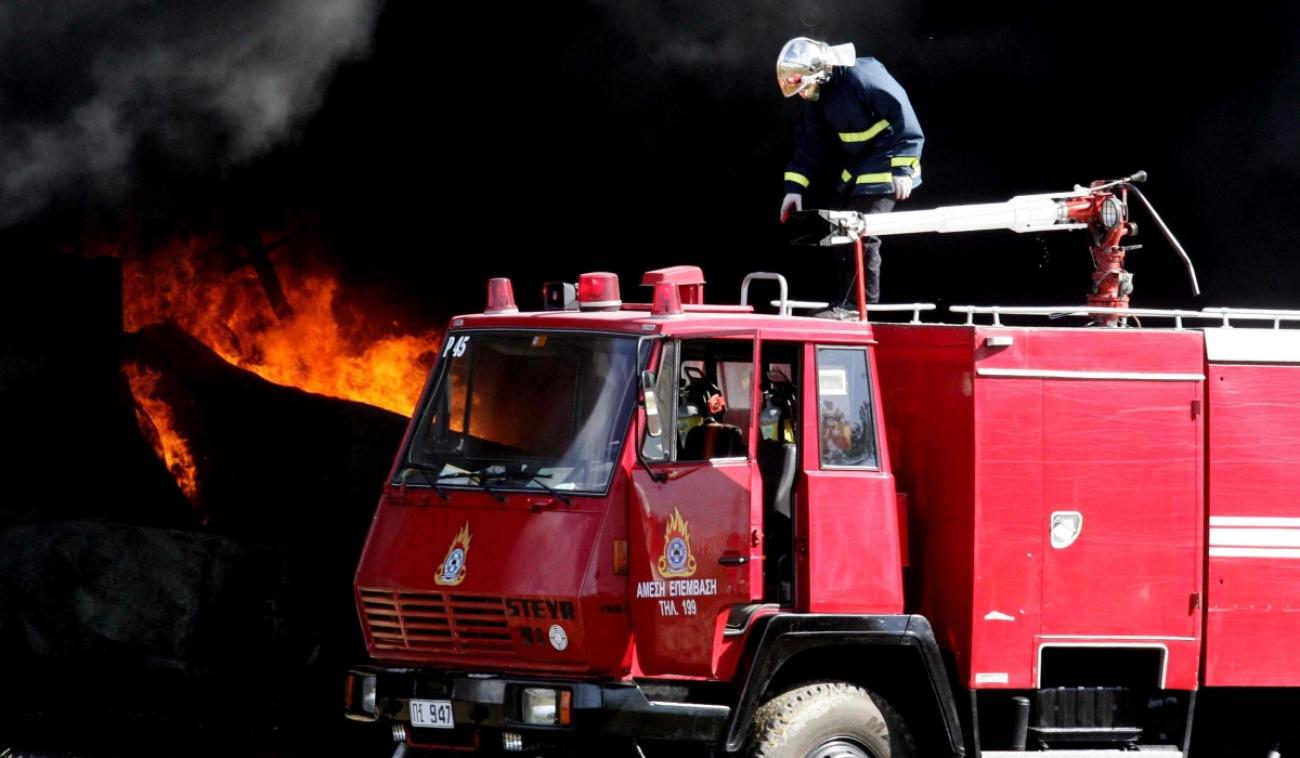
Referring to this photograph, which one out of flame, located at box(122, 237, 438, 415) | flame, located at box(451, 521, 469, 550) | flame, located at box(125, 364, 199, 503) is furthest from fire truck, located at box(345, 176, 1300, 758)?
flame, located at box(122, 237, 438, 415)

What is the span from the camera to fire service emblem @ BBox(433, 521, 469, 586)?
26.2ft

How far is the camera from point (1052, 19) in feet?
51.3

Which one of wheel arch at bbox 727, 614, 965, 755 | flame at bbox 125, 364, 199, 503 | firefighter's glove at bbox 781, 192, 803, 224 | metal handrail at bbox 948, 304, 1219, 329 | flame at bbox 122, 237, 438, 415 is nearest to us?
wheel arch at bbox 727, 614, 965, 755

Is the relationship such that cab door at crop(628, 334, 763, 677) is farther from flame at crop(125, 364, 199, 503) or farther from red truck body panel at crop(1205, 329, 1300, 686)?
flame at crop(125, 364, 199, 503)

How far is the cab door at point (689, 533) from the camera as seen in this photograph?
25.8ft

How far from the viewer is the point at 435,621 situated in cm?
809

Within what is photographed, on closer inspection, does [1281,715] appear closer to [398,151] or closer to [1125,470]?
[1125,470]

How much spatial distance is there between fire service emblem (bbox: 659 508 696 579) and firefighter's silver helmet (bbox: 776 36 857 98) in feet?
10.7

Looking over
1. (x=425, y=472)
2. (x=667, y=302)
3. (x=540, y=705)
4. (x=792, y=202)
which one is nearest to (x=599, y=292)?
(x=667, y=302)

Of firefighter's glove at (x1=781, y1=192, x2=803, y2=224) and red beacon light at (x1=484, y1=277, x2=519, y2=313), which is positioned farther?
firefighter's glove at (x1=781, y1=192, x2=803, y2=224)

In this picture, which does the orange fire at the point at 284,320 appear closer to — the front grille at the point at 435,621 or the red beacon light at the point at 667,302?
the front grille at the point at 435,621

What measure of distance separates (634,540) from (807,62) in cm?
350

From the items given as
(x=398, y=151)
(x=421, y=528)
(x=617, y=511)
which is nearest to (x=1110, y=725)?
(x=617, y=511)

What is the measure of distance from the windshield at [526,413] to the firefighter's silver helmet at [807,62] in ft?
8.79
